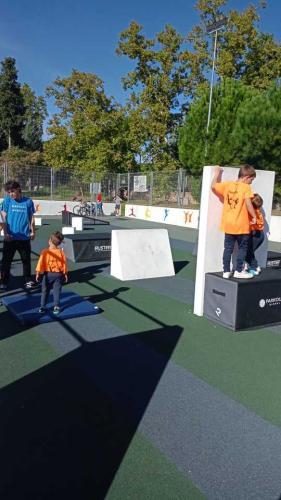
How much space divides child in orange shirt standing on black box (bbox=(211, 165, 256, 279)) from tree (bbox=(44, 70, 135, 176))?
3552 centimetres

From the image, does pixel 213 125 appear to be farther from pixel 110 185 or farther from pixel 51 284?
pixel 51 284

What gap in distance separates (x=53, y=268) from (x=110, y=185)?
25836mm

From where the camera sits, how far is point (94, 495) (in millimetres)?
2422

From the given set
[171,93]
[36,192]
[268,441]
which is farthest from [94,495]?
[171,93]

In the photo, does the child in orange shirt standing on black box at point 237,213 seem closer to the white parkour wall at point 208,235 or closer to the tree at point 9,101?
the white parkour wall at point 208,235

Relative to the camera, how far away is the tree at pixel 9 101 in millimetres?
47000

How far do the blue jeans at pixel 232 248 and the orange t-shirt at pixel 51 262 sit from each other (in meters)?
2.22

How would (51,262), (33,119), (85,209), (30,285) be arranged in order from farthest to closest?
1. (33,119)
2. (85,209)
3. (30,285)
4. (51,262)

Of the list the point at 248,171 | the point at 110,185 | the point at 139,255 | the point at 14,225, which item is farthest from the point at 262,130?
the point at 110,185

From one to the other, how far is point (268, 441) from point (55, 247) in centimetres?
363

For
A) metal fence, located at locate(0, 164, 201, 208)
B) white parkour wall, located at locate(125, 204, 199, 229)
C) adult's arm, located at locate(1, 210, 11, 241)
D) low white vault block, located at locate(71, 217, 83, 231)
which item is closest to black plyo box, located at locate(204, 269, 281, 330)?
adult's arm, located at locate(1, 210, 11, 241)

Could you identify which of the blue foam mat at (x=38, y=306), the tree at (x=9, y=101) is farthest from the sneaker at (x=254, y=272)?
the tree at (x=9, y=101)

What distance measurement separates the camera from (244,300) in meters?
5.36

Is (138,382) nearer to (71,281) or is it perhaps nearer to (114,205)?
(71,281)
